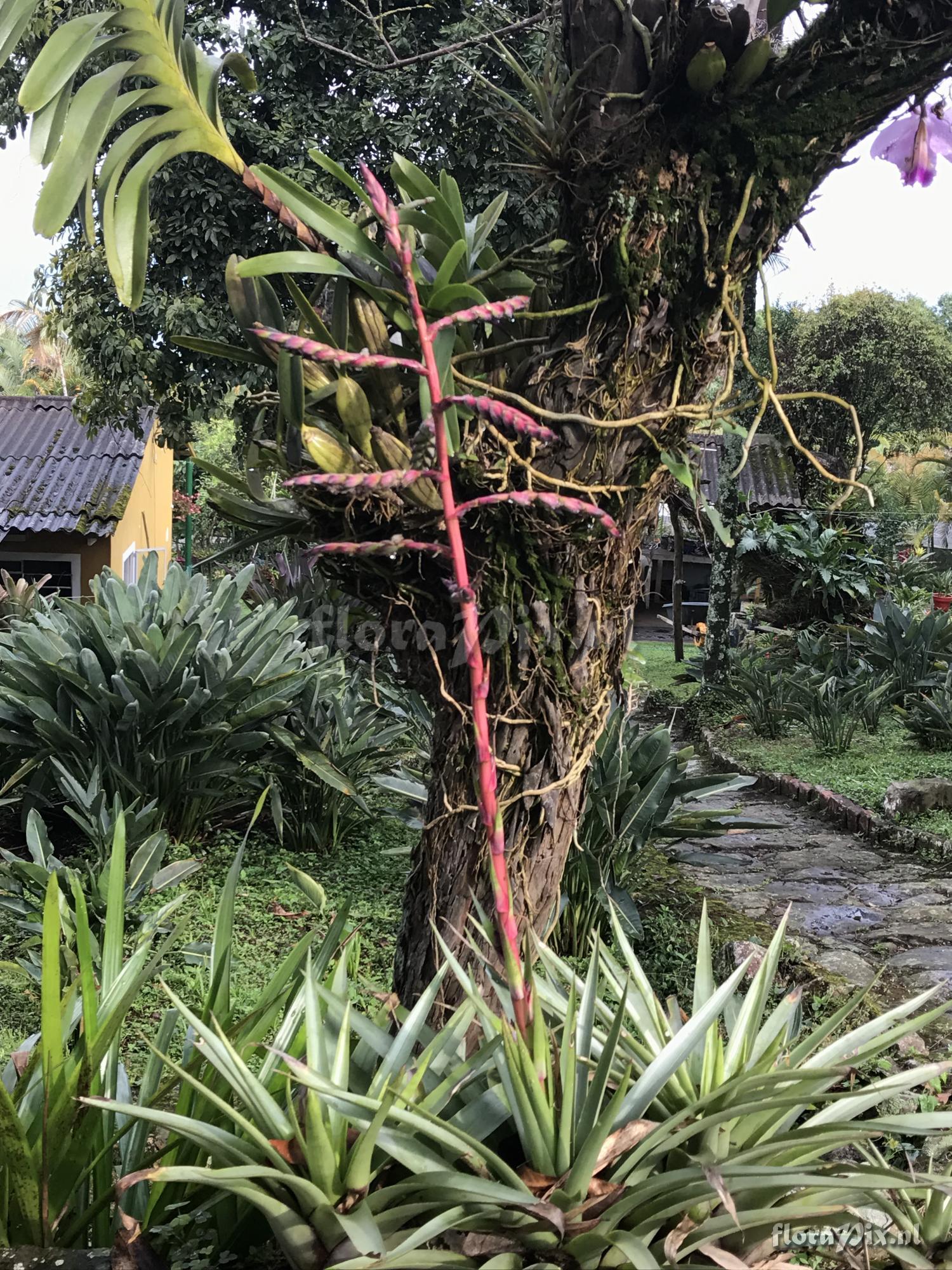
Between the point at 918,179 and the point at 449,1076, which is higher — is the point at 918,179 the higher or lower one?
the higher one

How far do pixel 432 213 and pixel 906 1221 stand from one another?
6.20 ft

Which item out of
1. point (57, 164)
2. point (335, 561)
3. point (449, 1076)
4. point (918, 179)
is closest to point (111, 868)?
point (335, 561)

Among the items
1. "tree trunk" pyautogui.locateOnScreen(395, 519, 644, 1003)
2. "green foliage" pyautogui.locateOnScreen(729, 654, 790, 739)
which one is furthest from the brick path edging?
"tree trunk" pyautogui.locateOnScreen(395, 519, 644, 1003)

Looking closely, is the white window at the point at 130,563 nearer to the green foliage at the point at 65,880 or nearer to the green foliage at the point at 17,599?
the green foliage at the point at 17,599

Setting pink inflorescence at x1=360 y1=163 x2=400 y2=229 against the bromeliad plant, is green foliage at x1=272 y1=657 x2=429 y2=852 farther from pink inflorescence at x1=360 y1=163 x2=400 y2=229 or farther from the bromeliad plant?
pink inflorescence at x1=360 y1=163 x2=400 y2=229

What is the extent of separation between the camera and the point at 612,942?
3.74 meters

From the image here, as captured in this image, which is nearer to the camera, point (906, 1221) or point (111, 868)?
point (906, 1221)

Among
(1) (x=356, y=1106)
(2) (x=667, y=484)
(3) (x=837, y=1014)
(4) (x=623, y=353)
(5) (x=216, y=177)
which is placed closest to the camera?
(1) (x=356, y=1106)

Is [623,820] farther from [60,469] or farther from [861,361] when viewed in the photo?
[861,361]

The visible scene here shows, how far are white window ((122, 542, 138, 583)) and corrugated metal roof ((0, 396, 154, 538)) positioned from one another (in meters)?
1.25

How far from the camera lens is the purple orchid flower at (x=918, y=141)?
6.36 feet

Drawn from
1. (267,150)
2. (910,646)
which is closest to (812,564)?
(910,646)

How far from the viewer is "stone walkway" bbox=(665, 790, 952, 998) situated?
3.52 m

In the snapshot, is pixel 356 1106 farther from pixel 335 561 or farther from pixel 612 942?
pixel 612 942
